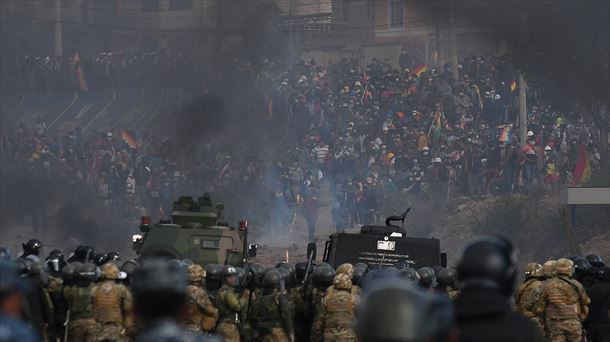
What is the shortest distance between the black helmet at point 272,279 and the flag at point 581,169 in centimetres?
2182

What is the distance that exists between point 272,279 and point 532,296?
8.46ft

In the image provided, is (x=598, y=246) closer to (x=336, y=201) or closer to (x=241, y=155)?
(x=336, y=201)

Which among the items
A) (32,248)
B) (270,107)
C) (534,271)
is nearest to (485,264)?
(534,271)

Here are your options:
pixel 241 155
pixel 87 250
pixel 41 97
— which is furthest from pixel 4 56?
pixel 87 250

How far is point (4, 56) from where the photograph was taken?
50531 mm

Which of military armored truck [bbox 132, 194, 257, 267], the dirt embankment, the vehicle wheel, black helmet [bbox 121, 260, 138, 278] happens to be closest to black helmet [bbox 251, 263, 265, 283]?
black helmet [bbox 121, 260, 138, 278]

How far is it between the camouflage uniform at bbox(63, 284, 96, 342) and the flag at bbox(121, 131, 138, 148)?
95.1 feet

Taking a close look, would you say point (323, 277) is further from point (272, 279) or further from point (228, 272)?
point (228, 272)

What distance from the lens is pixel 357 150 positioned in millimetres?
38062

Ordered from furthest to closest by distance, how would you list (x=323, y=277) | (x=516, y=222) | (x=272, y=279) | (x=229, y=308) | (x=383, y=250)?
(x=516, y=222), (x=383, y=250), (x=323, y=277), (x=272, y=279), (x=229, y=308)

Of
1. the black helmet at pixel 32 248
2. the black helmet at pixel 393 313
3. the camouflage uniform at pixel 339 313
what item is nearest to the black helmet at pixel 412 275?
the camouflage uniform at pixel 339 313

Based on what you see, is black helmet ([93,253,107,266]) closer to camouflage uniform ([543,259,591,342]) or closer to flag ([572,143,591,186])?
camouflage uniform ([543,259,591,342])

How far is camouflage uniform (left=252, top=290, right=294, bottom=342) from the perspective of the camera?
565 inches

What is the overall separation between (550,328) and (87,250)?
632cm
